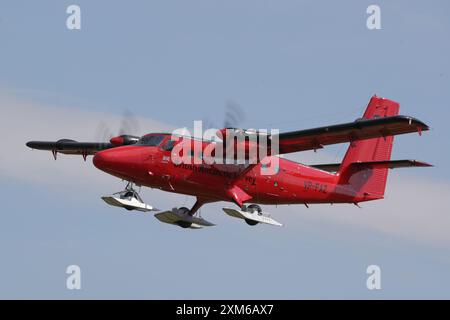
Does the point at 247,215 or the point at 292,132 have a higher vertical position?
the point at 292,132

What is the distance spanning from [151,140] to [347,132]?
6701 mm

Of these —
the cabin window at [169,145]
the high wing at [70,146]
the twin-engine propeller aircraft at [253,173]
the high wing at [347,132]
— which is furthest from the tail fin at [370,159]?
the high wing at [70,146]

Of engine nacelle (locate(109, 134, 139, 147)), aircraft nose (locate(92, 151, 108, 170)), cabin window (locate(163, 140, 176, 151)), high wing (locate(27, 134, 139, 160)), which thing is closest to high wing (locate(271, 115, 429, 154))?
cabin window (locate(163, 140, 176, 151))

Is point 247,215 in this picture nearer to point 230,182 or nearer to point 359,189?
point 230,182

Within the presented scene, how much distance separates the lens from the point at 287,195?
3581cm

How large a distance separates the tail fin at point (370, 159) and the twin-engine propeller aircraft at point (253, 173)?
37 millimetres

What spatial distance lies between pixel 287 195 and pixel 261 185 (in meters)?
1.10

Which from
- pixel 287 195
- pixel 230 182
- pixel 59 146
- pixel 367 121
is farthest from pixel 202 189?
pixel 59 146

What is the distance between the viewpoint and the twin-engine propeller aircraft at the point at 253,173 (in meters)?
33.6

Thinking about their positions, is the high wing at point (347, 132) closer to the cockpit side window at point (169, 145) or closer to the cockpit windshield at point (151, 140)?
the cockpit side window at point (169, 145)

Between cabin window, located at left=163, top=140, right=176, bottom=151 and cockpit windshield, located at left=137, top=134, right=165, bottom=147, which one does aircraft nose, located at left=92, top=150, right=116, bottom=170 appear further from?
cabin window, located at left=163, top=140, right=176, bottom=151

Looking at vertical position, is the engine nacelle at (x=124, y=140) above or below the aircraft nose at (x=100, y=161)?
above

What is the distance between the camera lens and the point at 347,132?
3350 cm

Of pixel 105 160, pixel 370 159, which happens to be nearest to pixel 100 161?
pixel 105 160
